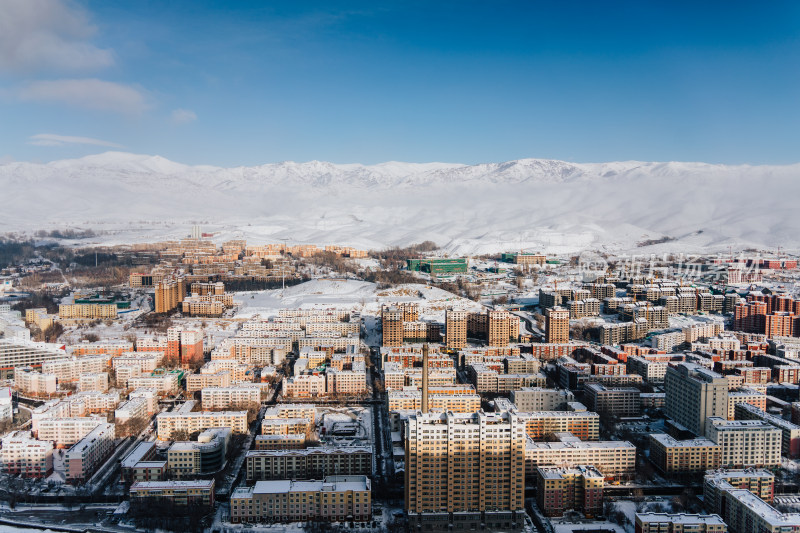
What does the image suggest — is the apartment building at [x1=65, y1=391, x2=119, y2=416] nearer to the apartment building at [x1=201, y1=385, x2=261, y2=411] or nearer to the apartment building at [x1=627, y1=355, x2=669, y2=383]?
the apartment building at [x1=201, y1=385, x2=261, y2=411]

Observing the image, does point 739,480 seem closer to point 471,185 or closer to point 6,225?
point 6,225

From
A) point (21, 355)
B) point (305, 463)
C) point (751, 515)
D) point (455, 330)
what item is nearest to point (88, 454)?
point (305, 463)

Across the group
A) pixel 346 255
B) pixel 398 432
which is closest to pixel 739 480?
pixel 398 432

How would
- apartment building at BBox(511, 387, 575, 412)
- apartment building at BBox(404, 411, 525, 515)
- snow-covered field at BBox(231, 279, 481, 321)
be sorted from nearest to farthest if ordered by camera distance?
Result: apartment building at BBox(404, 411, 525, 515), apartment building at BBox(511, 387, 575, 412), snow-covered field at BBox(231, 279, 481, 321)

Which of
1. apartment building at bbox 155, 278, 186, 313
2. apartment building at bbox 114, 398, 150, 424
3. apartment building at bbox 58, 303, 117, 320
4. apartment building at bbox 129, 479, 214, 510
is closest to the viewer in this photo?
apartment building at bbox 129, 479, 214, 510

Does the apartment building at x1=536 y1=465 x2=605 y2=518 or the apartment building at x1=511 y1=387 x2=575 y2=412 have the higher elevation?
the apartment building at x1=511 y1=387 x2=575 y2=412

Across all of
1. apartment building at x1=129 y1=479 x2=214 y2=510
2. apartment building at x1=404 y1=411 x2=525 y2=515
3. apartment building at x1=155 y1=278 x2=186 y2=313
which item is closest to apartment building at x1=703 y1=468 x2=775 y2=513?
apartment building at x1=404 y1=411 x2=525 y2=515

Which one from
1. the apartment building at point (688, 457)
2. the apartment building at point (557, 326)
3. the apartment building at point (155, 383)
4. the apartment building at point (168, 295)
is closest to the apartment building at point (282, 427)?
the apartment building at point (155, 383)
